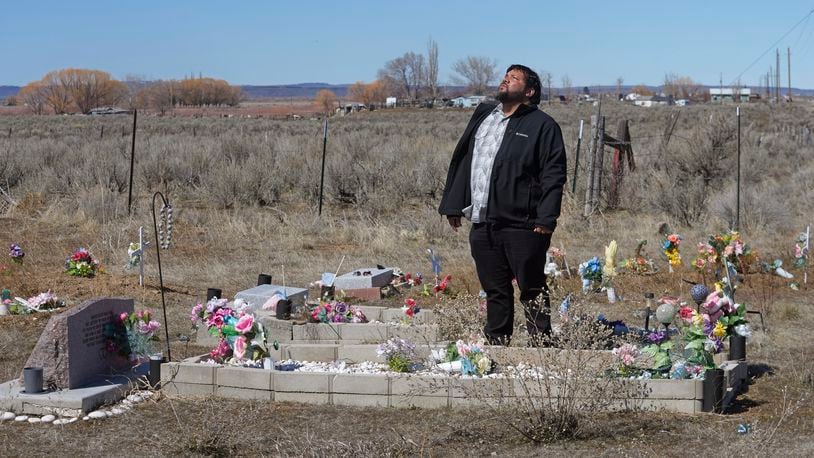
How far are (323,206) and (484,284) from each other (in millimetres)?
11350

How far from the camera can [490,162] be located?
6184mm

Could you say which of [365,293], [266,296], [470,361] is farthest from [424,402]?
[365,293]

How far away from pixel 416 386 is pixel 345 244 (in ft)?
24.4

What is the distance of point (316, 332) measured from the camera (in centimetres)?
740

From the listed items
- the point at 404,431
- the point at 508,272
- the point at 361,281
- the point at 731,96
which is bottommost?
the point at 404,431

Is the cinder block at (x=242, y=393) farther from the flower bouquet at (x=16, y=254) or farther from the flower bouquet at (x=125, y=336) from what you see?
the flower bouquet at (x=16, y=254)

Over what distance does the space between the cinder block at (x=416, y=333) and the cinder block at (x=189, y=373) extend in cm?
161

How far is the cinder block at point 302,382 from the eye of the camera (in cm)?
575

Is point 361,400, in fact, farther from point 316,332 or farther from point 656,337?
point 656,337

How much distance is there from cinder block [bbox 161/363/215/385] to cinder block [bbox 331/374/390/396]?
729 mm

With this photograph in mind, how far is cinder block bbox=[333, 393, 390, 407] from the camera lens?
5.68m

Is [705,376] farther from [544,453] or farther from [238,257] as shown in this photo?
[238,257]

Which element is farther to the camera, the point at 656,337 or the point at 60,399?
the point at 656,337

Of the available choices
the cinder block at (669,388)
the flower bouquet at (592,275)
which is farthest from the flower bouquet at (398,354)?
the flower bouquet at (592,275)
